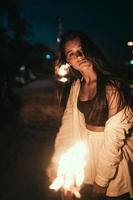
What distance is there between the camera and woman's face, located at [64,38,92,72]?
2.94 m

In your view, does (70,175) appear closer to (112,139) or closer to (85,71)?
(112,139)

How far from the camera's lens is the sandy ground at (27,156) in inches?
236

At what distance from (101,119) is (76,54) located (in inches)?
21.5

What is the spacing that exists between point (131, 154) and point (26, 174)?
415 centimetres

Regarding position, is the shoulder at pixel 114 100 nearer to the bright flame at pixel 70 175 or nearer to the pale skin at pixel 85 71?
A: the pale skin at pixel 85 71

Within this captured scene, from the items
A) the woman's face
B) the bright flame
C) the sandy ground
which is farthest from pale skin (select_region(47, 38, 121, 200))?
the sandy ground

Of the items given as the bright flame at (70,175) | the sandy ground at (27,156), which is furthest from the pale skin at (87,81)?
the sandy ground at (27,156)

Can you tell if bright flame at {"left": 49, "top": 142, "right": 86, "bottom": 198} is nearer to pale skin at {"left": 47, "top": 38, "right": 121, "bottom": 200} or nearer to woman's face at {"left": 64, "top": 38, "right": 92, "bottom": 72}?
pale skin at {"left": 47, "top": 38, "right": 121, "bottom": 200}

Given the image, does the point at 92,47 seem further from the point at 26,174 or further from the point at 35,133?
the point at 35,133

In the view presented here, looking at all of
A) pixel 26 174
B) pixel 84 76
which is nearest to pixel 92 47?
pixel 84 76

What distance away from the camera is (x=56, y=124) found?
11484 millimetres

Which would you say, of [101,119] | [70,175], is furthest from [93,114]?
[70,175]

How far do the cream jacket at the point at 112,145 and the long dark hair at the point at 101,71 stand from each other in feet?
0.45

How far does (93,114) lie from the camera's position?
2.86 meters
